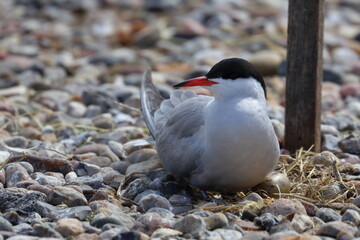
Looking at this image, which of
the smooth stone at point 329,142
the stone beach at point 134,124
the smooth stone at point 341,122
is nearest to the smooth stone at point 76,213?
the stone beach at point 134,124

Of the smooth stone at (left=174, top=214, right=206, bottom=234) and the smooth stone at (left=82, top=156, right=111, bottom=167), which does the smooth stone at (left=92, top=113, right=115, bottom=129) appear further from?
the smooth stone at (left=174, top=214, right=206, bottom=234)

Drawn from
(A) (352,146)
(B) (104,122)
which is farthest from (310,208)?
(B) (104,122)

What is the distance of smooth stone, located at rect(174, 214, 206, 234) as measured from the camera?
3.51m

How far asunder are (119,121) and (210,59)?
2.43 m

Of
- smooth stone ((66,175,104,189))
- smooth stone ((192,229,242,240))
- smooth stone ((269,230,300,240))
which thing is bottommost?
smooth stone ((66,175,104,189))

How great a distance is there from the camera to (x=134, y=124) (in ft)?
19.9

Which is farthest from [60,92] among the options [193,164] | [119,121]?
[193,164]

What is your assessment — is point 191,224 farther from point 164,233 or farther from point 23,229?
point 23,229

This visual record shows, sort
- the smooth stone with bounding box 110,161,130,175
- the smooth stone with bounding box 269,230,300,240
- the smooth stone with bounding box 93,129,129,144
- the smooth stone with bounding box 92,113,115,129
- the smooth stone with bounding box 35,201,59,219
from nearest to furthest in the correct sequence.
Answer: the smooth stone with bounding box 269,230,300,240 → the smooth stone with bounding box 35,201,59,219 → the smooth stone with bounding box 110,161,130,175 → the smooth stone with bounding box 93,129,129,144 → the smooth stone with bounding box 92,113,115,129

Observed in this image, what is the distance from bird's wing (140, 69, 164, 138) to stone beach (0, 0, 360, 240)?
157mm

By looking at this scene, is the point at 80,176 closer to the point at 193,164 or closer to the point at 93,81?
the point at 193,164

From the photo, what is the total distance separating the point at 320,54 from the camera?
→ 16.4 feet

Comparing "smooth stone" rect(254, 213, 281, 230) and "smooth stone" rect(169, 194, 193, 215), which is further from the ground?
"smooth stone" rect(254, 213, 281, 230)

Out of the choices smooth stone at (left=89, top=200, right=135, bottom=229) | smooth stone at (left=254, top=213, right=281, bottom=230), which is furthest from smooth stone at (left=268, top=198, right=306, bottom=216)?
smooth stone at (left=89, top=200, right=135, bottom=229)
